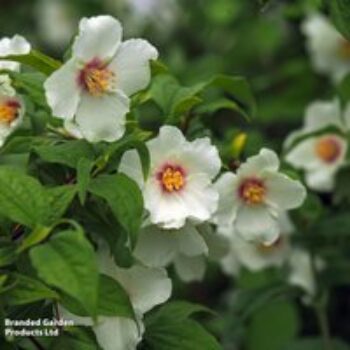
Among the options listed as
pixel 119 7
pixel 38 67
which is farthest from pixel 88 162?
pixel 119 7

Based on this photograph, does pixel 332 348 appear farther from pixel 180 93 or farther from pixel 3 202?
pixel 3 202

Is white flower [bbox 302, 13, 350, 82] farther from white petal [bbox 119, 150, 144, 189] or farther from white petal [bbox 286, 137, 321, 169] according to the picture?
white petal [bbox 119, 150, 144, 189]

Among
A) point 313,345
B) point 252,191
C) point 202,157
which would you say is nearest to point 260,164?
point 252,191

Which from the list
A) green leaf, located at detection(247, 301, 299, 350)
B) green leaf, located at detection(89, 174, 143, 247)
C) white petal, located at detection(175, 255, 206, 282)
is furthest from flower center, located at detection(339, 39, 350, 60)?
green leaf, located at detection(89, 174, 143, 247)

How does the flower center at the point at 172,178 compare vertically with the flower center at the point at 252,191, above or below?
above

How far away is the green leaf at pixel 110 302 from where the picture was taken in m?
1.50

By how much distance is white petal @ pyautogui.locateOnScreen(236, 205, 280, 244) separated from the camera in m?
1.82

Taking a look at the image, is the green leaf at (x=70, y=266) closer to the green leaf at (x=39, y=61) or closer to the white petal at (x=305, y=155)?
the green leaf at (x=39, y=61)

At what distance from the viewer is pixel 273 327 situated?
9.24 ft

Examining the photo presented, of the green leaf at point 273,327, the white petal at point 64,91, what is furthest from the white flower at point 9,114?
the green leaf at point 273,327

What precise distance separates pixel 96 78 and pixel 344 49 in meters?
1.75

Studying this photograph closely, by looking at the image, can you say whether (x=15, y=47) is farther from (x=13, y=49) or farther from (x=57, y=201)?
(x=57, y=201)

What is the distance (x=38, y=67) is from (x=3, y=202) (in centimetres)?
27

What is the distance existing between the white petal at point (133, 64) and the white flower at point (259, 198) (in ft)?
0.79
